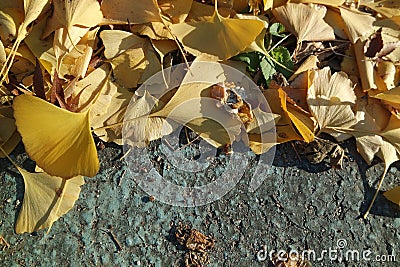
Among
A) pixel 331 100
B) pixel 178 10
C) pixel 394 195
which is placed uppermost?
pixel 178 10

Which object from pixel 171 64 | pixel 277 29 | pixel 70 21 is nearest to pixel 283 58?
pixel 277 29

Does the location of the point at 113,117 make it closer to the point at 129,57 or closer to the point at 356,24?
the point at 129,57

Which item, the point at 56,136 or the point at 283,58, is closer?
the point at 56,136

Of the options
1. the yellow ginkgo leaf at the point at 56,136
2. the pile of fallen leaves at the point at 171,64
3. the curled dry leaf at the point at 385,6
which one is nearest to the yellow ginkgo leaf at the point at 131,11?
the pile of fallen leaves at the point at 171,64

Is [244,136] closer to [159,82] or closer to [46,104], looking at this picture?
[159,82]

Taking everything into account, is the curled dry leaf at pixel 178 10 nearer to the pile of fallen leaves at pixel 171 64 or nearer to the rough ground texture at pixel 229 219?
the pile of fallen leaves at pixel 171 64

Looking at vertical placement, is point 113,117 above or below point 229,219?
above

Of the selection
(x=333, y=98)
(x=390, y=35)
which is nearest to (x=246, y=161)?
(x=333, y=98)
